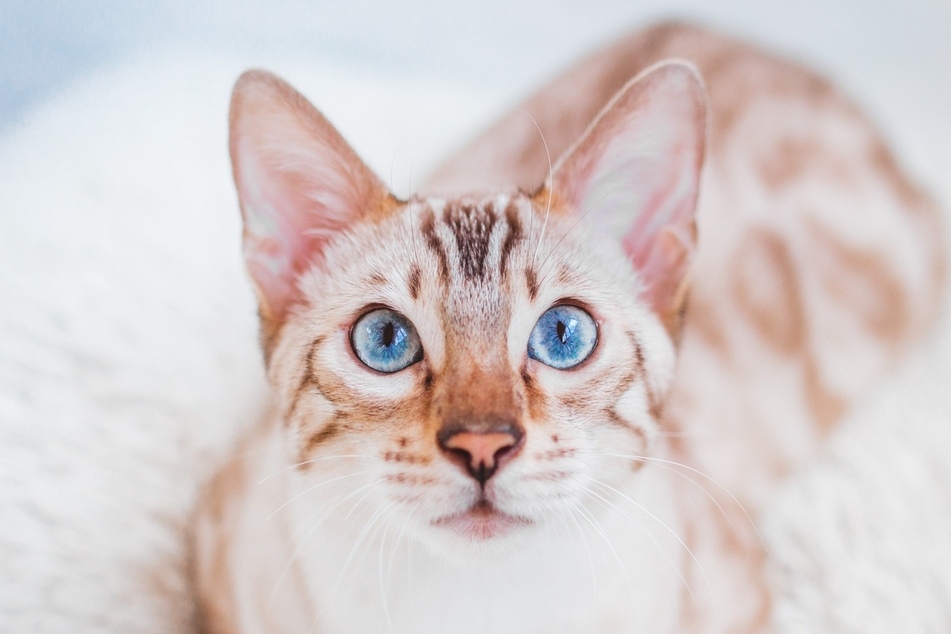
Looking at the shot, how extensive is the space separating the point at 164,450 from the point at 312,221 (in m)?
0.41

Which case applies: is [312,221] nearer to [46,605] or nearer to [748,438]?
[46,605]

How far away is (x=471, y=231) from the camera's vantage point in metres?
0.77

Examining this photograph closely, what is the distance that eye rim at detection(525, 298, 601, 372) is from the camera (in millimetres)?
735

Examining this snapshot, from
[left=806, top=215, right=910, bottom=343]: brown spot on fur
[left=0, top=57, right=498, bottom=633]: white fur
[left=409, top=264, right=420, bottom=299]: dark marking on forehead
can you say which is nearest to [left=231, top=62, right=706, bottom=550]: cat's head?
[left=409, top=264, right=420, bottom=299]: dark marking on forehead

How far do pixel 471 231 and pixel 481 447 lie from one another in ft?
0.78

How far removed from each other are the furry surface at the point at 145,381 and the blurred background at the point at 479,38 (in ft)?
0.11

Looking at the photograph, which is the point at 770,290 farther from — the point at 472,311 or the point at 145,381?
the point at 145,381

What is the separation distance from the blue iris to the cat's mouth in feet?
0.49

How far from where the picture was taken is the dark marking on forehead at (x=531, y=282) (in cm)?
74

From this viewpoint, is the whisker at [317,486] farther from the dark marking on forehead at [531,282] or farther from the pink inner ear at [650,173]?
the pink inner ear at [650,173]

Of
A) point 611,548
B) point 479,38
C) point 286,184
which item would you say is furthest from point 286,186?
point 479,38

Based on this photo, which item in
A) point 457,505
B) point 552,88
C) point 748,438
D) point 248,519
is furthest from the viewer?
point 552,88

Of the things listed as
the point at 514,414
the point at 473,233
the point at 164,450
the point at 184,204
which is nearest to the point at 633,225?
the point at 473,233

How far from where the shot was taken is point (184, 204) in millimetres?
970
